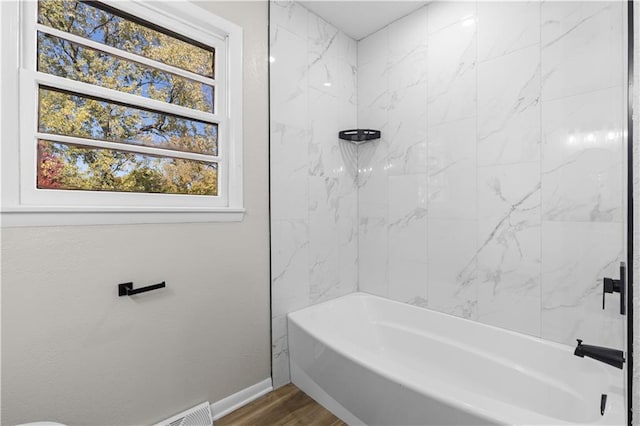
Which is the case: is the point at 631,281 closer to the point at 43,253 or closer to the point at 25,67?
the point at 43,253

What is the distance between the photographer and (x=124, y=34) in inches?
58.9

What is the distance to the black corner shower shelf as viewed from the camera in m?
2.37

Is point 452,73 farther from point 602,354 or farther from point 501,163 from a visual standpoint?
point 602,354

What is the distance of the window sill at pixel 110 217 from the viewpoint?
46.7 inches

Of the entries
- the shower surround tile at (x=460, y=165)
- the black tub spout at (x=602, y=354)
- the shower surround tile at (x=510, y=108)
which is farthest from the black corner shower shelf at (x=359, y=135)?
the black tub spout at (x=602, y=354)

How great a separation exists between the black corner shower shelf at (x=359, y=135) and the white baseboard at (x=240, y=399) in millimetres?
1837

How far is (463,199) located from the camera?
1.98m

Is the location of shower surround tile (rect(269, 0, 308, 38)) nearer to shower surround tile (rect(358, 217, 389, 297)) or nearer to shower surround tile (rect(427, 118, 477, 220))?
shower surround tile (rect(427, 118, 477, 220))

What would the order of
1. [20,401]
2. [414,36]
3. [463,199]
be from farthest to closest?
[414,36] < [463,199] < [20,401]

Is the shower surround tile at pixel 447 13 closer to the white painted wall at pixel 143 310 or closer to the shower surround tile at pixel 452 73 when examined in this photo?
the shower surround tile at pixel 452 73

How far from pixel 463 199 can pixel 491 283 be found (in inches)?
21.5

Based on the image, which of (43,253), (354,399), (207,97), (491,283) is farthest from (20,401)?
(491,283)

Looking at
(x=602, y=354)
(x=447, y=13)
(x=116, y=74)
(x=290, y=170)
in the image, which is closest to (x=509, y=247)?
(x=602, y=354)

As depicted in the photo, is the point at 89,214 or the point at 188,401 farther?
the point at 188,401
